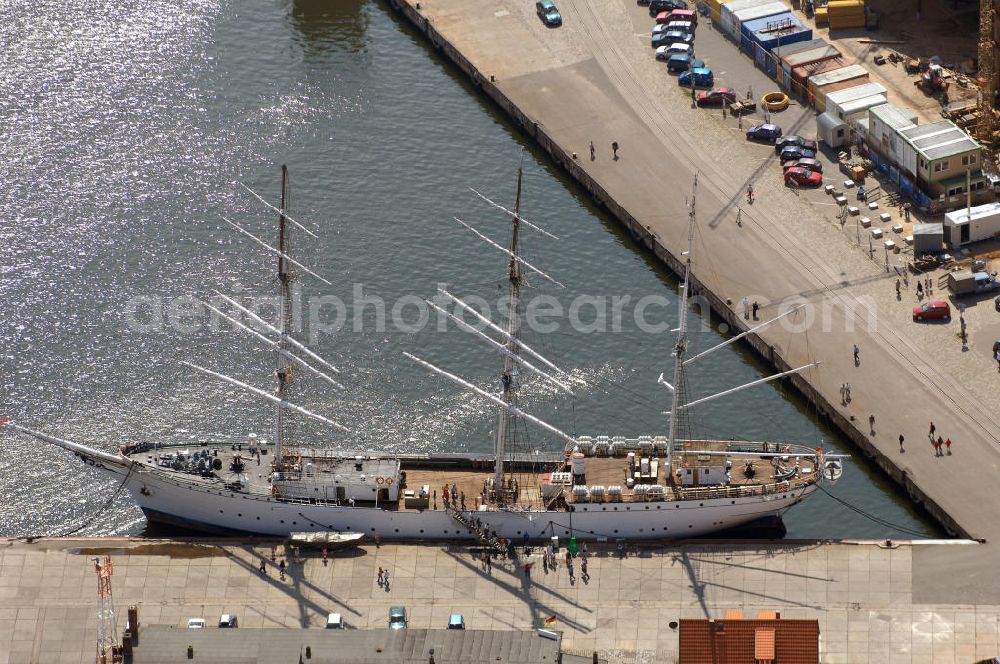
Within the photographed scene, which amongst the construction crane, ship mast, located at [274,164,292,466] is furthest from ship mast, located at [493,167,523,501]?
Answer: the construction crane

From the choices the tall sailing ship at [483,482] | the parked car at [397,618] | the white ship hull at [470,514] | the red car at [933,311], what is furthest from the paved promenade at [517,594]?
the red car at [933,311]

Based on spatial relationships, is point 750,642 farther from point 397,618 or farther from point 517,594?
point 397,618

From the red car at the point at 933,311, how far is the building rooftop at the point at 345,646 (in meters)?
57.8

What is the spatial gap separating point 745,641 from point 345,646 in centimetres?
2739

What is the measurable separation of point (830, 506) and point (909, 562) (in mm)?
10608

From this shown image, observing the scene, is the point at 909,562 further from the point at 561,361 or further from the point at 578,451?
the point at 561,361

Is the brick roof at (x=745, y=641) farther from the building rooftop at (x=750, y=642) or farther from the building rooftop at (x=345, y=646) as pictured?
the building rooftop at (x=345, y=646)

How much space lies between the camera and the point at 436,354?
190 meters

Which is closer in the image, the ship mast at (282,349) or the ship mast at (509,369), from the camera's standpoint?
the ship mast at (509,369)

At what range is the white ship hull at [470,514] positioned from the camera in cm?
16638

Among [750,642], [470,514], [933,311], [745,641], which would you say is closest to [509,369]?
[470,514]

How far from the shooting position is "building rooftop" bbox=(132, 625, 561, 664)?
484ft

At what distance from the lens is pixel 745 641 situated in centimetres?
14750

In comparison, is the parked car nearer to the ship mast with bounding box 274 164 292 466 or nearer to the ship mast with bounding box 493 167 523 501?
the ship mast with bounding box 493 167 523 501
